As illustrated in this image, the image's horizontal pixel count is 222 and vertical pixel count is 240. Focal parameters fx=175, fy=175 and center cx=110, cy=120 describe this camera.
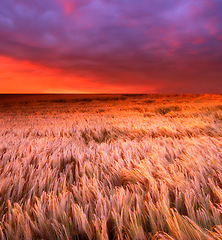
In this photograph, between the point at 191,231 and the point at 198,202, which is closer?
the point at 191,231

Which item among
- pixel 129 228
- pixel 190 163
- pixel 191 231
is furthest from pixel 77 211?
pixel 190 163

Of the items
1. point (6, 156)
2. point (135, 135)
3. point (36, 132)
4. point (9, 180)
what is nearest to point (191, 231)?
point (9, 180)

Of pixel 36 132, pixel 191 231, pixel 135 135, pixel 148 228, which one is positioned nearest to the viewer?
pixel 191 231

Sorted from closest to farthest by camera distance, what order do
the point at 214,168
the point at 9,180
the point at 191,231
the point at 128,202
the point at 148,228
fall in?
the point at 191,231 < the point at 148,228 < the point at 128,202 < the point at 9,180 < the point at 214,168

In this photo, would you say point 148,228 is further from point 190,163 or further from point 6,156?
point 6,156

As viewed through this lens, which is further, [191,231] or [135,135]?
[135,135]

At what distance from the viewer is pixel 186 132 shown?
8.84 ft

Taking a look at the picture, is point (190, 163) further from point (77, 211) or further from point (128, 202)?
point (77, 211)

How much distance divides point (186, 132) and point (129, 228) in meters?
2.26

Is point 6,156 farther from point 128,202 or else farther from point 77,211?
point 128,202

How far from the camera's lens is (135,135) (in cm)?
287

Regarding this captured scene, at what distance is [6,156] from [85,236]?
4.45 ft

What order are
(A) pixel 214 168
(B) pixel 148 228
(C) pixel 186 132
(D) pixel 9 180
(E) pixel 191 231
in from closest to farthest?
(E) pixel 191 231 < (B) pixel 148 228 < (D) pixel 9 180 < (A) pixel 214 168 < (C) pixel 186 132

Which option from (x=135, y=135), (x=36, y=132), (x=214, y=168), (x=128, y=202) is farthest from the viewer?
(x=36, y=132)
